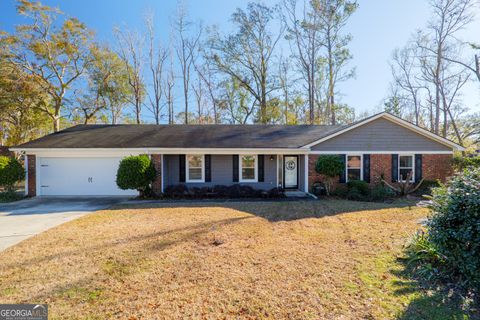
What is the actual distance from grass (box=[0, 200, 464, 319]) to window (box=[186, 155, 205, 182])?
17.8 feet

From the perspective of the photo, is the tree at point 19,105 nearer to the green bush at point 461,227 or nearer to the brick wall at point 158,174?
the brick wall at point 158,174

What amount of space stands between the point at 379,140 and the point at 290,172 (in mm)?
4824

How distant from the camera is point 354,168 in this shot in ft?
39.4

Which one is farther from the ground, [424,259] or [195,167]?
[195,167]

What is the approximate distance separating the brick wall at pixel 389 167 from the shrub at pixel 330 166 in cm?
63

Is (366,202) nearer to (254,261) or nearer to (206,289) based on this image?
(254,261)

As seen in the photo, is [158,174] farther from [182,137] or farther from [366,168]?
[366,168]

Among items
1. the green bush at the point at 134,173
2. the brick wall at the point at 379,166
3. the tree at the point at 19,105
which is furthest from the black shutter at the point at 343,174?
the tree at the point at 19,105

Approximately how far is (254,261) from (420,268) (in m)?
2.87

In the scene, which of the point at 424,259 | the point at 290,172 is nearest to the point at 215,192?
the point at 290,172

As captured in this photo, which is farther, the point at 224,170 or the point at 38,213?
the point at 224,170

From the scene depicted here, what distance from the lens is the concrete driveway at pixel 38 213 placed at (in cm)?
602

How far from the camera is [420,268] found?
397 cm

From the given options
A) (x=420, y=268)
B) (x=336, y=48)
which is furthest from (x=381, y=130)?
(x=336, y=48)
